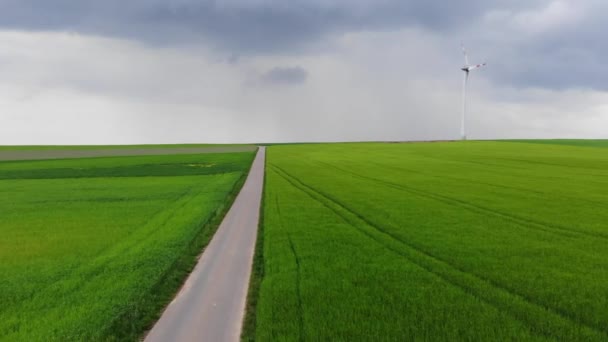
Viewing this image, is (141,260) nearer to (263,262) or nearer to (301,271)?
(263,262)

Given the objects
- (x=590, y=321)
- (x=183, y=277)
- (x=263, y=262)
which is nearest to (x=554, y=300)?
(x=590, y=321)

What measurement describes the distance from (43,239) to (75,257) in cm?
381

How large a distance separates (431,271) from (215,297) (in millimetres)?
6137

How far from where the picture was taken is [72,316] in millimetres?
9164

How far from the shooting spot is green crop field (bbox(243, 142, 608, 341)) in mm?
8430

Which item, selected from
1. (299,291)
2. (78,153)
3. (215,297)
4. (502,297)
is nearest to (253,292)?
(215,297)

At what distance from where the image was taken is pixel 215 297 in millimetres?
10211

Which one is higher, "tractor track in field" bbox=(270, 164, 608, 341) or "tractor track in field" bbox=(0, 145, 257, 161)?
"tractor track in field" bbox=(0, 145, 257, 161)

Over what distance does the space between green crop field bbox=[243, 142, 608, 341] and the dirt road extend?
1.42 feet

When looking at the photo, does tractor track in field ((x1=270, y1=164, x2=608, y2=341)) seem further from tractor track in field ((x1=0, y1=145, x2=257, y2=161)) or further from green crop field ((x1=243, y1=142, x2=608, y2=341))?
tractor track in field ((x1=0, y1=145, x2=257, y2=161))

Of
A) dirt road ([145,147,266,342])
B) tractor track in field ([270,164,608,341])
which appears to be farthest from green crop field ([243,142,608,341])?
dirt road ([145,147,266,342])

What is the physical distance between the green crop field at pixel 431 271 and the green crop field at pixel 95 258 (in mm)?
2724

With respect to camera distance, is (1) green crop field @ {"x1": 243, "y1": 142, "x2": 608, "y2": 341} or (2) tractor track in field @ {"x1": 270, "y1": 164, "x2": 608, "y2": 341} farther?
(1) green crop field @ {"x1": 243, "y1": 142, "x2": 608, "y2": 341}

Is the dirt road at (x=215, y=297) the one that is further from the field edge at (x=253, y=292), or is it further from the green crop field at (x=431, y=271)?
the green crop field at (x=431, y=271)
